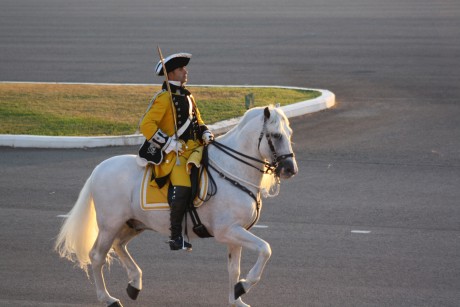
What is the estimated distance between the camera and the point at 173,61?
29.8 ft

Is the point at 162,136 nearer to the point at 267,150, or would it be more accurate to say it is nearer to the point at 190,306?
the point at 267,150

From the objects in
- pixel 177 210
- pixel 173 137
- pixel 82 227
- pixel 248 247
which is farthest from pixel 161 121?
pixel 248 247

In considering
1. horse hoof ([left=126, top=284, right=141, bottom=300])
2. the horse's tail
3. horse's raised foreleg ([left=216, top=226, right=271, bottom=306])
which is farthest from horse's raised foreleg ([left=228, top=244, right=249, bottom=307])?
the horse's tail

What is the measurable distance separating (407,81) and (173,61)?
47.7 ft

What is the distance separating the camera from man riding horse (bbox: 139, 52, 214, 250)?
8898mm

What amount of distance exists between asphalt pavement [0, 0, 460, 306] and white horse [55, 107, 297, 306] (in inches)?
20.1

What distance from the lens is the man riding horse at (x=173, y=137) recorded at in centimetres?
890

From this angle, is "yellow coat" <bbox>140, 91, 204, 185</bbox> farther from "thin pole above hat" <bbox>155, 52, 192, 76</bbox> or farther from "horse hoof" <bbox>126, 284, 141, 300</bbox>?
"horse hoof" <bbox>126, 284, 141, 300</bbox>

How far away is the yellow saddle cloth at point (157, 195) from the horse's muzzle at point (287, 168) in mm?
789

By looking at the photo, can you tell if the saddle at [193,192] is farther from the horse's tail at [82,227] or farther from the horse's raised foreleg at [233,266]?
→ the horse's tail at [82,227]

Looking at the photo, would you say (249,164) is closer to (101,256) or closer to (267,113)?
(267,113)

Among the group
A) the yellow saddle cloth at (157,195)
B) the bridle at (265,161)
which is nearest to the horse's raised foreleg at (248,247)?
the yellow saddle cloth at (157,195)

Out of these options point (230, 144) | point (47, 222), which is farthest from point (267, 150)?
point (47, 222)

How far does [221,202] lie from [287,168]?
30.3 inches
